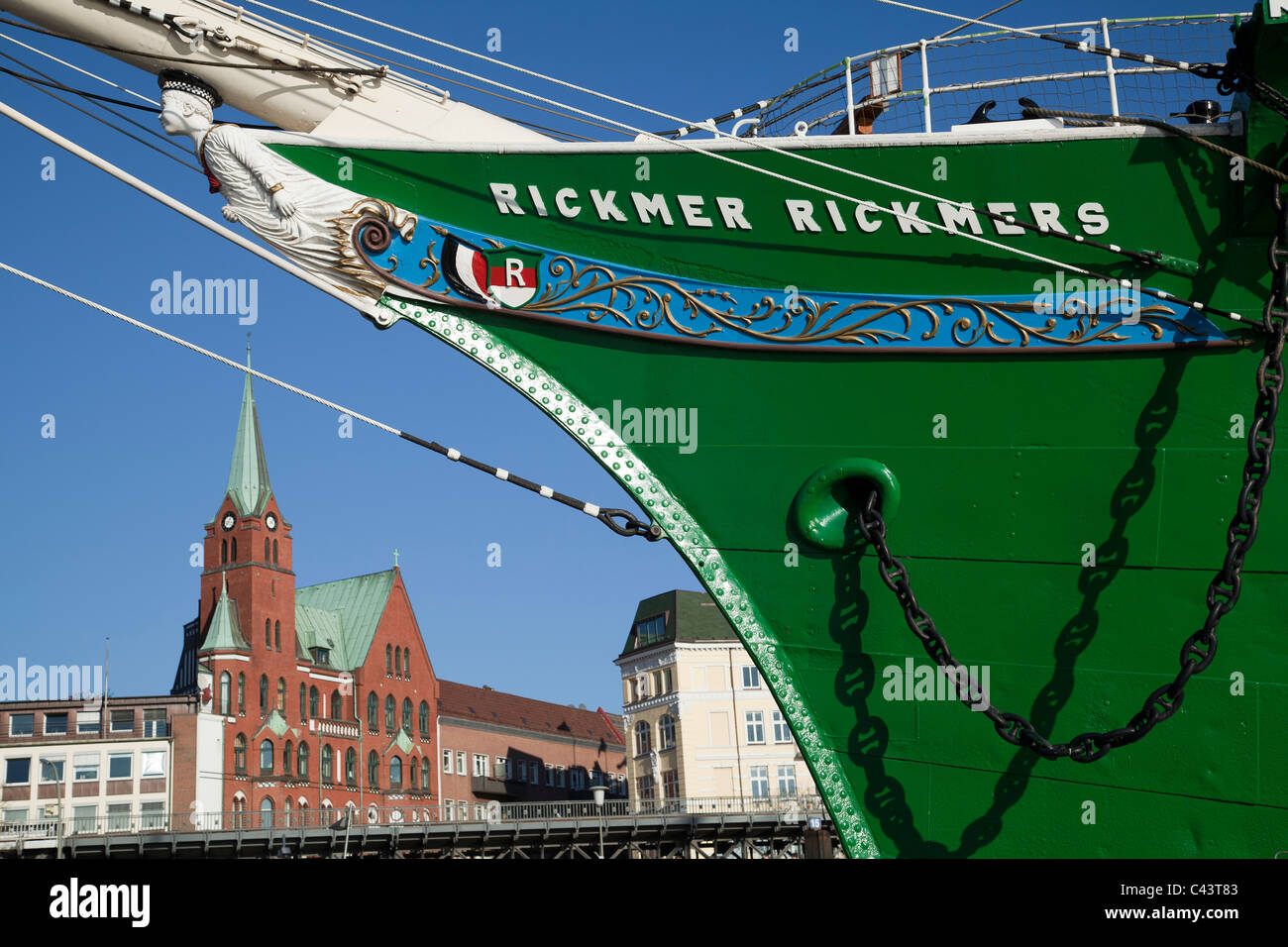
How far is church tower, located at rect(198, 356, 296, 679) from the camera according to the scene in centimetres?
6650

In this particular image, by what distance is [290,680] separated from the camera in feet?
219

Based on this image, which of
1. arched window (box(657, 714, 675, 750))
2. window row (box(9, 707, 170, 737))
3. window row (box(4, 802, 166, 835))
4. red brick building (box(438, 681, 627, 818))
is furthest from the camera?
red brick building (box(438, 681, 627, 818))

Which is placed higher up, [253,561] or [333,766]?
[253,561]

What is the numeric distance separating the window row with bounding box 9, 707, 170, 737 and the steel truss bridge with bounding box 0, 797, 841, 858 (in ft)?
14.5

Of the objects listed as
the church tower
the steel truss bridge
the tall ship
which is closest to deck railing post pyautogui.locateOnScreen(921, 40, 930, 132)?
the tall ship

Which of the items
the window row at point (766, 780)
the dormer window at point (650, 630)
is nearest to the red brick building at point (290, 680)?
the dormer window at point (650, 630)

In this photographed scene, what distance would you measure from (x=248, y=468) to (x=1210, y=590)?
66039mm

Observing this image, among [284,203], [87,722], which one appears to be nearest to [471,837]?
[87,722]

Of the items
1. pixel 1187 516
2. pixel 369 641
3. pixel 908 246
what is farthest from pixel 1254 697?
pixel 369 641

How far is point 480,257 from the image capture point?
8617 millimetres

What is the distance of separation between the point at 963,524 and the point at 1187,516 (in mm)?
1200

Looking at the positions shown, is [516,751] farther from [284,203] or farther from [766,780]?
[284,203]
